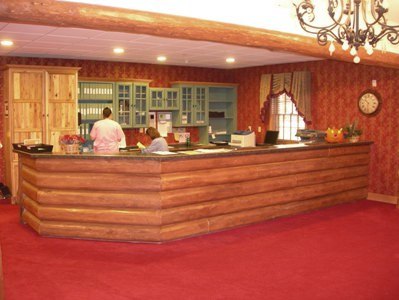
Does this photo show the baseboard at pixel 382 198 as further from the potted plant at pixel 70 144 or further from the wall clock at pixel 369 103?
the potted plant at pixel 70 144

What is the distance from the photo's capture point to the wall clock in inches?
352

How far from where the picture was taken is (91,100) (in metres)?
9.82

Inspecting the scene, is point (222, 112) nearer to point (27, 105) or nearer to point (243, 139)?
point (243, 139)

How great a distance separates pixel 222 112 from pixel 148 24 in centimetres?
699

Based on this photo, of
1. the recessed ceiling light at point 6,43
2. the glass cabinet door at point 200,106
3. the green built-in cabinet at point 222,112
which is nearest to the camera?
the recessed ceiling light at point 6,43

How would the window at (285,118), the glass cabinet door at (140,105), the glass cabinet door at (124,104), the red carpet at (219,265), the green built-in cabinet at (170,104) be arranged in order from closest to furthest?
the red carpet at (219,265) < the green built-in cabinet at (170,104) < the glass cabinet door at (124,104) < the glass cabinet door at (140,105) < the window at (285,118)

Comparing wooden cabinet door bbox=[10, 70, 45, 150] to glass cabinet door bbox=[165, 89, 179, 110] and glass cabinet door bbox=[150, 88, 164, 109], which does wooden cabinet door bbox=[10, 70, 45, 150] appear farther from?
glass cabinet door bbox=[165, 89, 179, 110]

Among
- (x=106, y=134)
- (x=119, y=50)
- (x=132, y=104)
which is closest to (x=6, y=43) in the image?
(x=119, y=50)

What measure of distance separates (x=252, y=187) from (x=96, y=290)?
3.06 meters

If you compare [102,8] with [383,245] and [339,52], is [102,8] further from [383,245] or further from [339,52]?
[383,245]

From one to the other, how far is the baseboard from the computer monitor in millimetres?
2249

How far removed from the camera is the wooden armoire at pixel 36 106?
8609 mm

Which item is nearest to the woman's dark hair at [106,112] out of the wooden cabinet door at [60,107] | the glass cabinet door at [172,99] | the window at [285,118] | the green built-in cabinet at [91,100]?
the wooden cabinet door at [60,107]

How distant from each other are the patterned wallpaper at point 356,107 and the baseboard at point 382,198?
66 millimetres
